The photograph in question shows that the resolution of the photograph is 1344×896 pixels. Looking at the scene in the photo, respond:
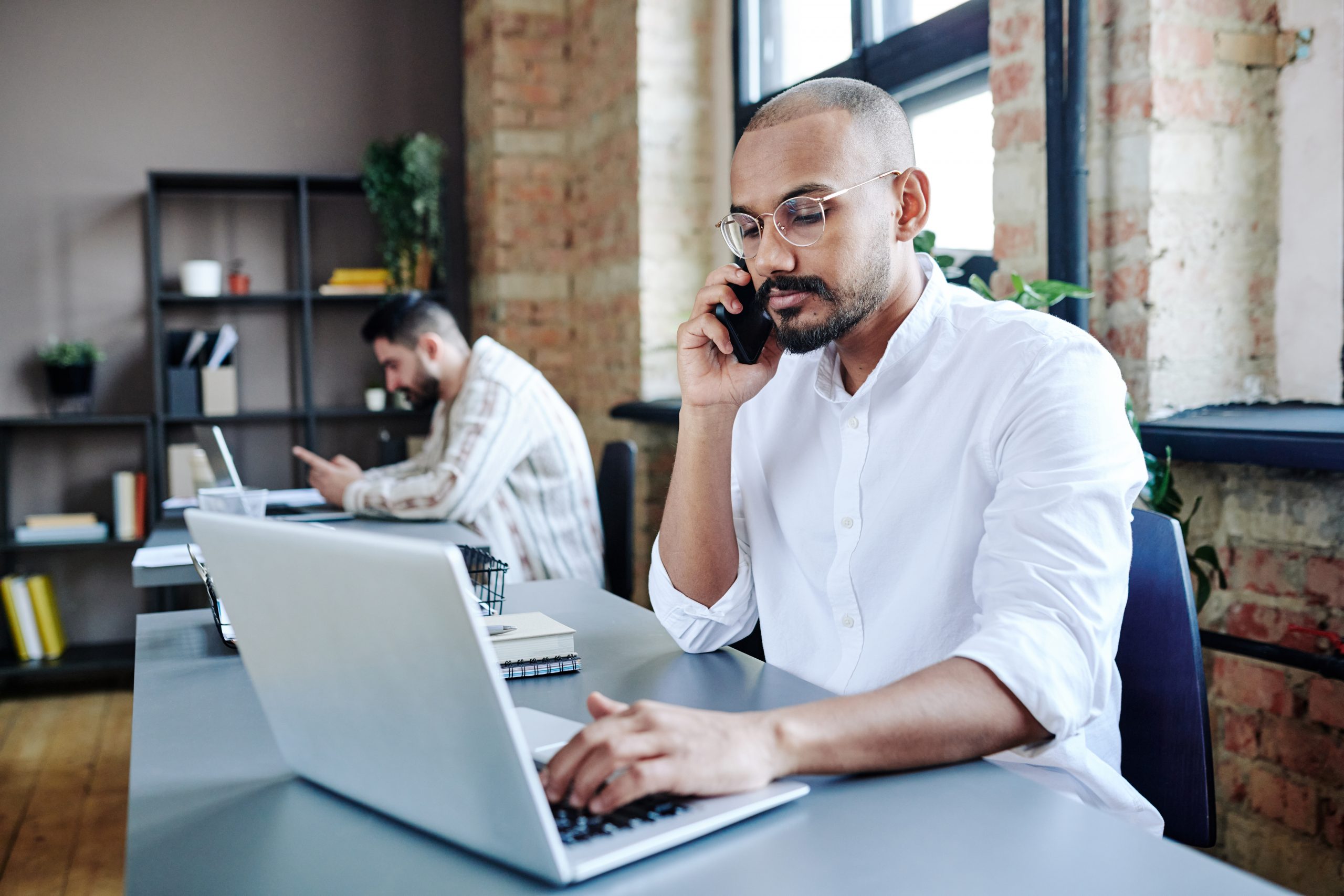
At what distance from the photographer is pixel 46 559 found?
4.48 metres

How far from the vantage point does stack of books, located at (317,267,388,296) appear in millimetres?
4551

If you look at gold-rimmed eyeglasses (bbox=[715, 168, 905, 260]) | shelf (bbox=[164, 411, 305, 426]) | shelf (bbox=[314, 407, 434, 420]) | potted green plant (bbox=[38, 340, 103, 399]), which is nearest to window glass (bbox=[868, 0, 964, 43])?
gold-rimmed eyeglasses (bbox=[715, 168, 905, 260])

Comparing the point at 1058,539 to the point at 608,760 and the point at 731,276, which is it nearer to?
the point at 608,760

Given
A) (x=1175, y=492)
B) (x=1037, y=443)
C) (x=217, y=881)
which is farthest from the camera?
(x=1175, y=492)

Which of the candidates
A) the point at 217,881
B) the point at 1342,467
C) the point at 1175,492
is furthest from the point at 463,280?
the point at 217,881

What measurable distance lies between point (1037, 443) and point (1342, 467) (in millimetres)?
727

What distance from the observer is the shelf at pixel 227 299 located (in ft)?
14.4

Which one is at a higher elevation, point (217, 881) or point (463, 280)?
point (463, 280)

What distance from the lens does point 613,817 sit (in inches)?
31.0

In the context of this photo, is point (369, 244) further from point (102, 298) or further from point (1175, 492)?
point (1175, 492)

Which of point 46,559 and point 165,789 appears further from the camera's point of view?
point 46,559

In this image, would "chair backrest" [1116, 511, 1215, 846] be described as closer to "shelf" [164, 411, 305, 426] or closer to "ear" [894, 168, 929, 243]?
"ear" [894, 168, 929, 243]

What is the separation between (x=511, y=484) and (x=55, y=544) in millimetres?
2305

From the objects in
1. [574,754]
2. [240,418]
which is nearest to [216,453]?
[240,418]
